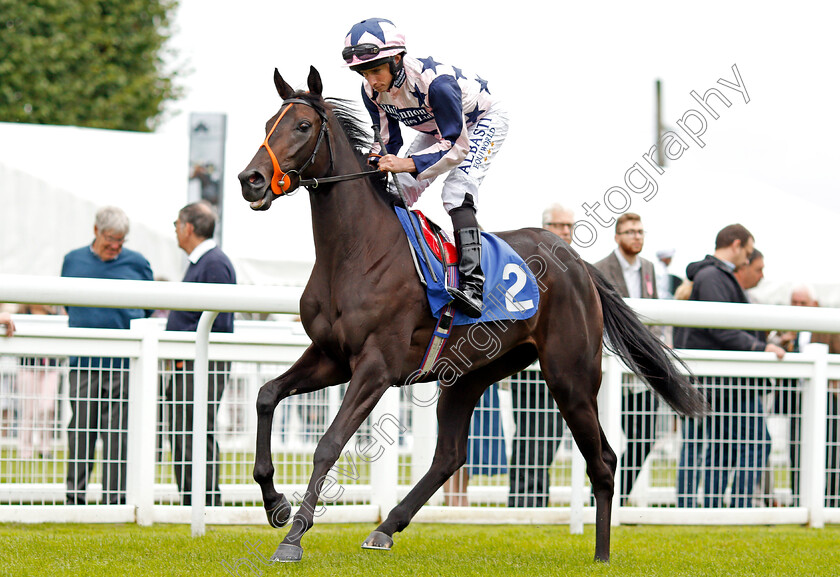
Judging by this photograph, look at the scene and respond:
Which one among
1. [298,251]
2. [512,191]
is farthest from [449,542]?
[512,191]

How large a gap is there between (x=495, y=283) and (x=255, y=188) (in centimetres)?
128

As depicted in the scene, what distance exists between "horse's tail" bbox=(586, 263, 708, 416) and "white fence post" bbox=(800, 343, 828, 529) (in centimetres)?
127

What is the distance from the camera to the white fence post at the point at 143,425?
5441 millimetres

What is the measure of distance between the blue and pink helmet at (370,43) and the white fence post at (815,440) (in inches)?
135

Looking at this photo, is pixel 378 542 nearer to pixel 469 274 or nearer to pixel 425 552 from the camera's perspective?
pixel 425 552

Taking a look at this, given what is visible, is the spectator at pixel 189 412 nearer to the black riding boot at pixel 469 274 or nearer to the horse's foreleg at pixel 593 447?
the black riding boot at pixel 469 274

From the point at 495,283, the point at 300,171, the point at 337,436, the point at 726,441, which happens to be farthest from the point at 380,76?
the point at 726,441

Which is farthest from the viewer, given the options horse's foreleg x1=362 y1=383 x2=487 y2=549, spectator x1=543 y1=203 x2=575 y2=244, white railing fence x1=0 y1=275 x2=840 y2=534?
spectator x1=543 y1=203 x2=575 y2=244

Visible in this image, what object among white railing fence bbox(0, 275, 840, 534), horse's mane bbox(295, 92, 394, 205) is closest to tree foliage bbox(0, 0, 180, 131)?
white railing fence bbox(0, 275, 840, 534)

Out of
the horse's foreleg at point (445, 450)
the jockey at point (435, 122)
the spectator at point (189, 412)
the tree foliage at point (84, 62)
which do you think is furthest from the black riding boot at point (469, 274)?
the tree foliage at point (84, 62)

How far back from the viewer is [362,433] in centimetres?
616

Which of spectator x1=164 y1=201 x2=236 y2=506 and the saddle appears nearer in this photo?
the saddle

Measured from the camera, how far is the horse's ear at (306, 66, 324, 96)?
4547 mm

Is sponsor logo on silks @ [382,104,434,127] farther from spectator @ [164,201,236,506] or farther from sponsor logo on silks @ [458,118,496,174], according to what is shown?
spectator @ [164,201,236,506]
